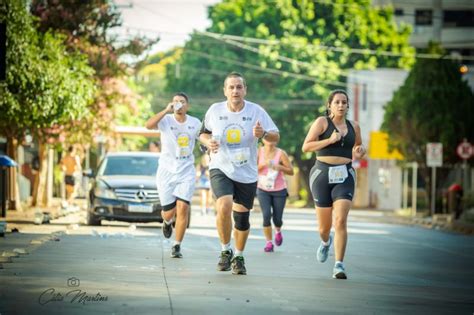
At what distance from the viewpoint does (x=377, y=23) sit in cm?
7062

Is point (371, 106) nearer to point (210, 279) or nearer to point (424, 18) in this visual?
point (424, 18)

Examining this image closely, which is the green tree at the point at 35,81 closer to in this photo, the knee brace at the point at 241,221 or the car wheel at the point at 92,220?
the car wheel at the point at 92,220

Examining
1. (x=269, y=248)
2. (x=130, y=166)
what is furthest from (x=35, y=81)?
(x=269, y=248)

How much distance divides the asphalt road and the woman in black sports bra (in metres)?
0.73

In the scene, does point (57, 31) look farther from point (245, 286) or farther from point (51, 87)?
point (245, 286)

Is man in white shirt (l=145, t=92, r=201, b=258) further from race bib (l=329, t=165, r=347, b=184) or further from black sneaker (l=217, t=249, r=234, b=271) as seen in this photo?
race bib (l=329, t=165, r=347, b=184)

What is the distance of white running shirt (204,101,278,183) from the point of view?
14.2 meters

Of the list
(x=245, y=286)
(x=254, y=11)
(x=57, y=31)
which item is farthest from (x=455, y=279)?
(x=254, y=11)

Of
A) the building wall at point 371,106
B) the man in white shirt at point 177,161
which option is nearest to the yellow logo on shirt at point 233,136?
the man in white shirt at point 177,161

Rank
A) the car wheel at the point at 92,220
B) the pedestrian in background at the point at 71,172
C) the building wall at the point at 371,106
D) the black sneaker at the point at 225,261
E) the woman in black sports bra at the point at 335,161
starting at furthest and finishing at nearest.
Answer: the building wall at the point at 371,106
the pedestrian in background at the point at 71,172
the car wheel at the point at 92,220
the black sneaker at the point at 225,261
the woman in black sports bra at the point at 335,161

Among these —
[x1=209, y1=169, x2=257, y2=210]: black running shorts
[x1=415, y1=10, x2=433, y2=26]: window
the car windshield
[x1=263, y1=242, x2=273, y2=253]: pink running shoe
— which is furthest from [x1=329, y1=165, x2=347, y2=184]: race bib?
[x1=415, y1=10, x2=433, y2=26]: window

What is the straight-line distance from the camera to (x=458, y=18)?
311ft

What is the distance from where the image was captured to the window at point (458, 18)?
3725 inches

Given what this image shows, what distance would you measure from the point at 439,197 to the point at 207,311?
42.4 m
